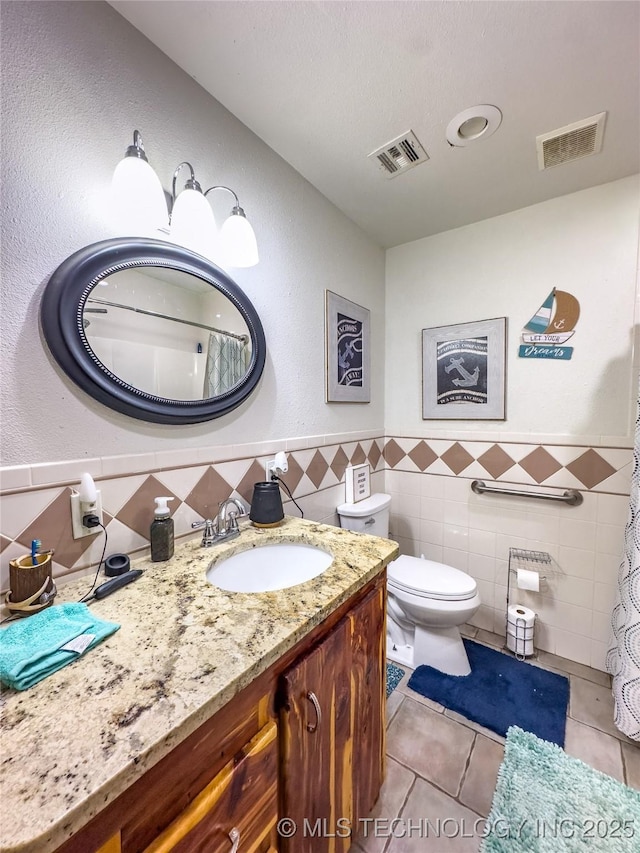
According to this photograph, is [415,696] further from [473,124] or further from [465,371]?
[473,124]

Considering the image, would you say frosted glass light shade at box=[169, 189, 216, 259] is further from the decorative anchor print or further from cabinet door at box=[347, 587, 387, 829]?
the decorative anchor print

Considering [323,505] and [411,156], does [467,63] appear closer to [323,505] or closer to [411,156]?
[411,156]

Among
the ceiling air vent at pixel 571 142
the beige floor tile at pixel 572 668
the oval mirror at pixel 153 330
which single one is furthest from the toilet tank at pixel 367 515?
the ceiling air vent at pixel 571 142

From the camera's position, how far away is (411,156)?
1381mm

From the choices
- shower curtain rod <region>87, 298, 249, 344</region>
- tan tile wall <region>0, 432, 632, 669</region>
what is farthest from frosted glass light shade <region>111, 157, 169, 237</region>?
tan tile wall <region>0, 432, 632, 669</region>

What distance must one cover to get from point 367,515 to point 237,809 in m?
1.27

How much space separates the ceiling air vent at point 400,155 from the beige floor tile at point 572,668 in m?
2.45

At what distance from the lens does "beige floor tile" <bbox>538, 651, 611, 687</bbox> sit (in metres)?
1.56

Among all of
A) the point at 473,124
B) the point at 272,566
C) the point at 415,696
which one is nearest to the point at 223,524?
the point at 272,566

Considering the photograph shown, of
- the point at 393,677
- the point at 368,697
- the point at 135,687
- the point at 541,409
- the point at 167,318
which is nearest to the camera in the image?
the point at 135,687

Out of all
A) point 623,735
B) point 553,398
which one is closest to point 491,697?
point 623,735

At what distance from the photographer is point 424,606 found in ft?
4.98

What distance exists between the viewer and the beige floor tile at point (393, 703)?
1.40 meters

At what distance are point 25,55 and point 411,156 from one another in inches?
49.8
